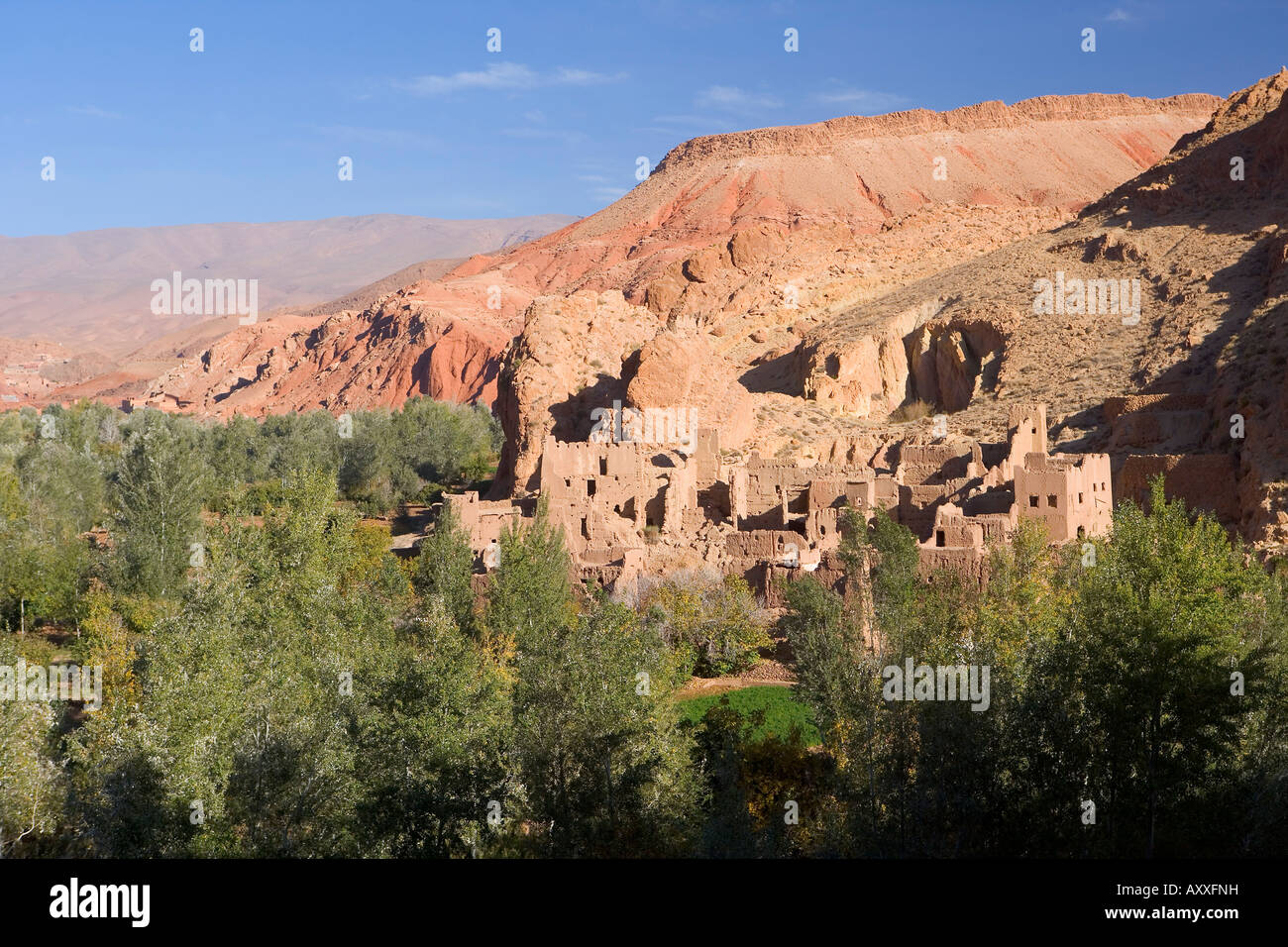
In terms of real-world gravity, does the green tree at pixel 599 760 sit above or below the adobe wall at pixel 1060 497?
below

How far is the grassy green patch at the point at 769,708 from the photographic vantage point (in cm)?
2347

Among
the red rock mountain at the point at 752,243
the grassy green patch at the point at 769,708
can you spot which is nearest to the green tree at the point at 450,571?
the grassy green patch at the point at 769,708

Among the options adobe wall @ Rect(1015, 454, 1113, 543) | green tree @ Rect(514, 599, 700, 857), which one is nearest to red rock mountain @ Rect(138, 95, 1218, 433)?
adobe wall @ Rect(1015, 454, 1113, 543)

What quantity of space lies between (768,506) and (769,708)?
9.92m

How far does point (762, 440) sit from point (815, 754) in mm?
26988

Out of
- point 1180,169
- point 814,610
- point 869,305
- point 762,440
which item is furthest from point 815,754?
point 1180,169

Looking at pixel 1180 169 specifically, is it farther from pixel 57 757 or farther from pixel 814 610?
pixel 57 757

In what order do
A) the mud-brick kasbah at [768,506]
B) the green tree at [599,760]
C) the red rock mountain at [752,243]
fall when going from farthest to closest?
1. the red rock mountain at [752,243]
2. the mud-brick kasbah at [768,506]
3. the green tree at [599,760]

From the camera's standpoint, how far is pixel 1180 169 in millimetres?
70625

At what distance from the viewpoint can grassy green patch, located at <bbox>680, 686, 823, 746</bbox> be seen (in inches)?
924

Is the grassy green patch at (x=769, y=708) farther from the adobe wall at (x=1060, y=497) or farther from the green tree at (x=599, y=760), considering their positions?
the adobe wall at (x=1060, y=497)

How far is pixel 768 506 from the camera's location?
1367 inches

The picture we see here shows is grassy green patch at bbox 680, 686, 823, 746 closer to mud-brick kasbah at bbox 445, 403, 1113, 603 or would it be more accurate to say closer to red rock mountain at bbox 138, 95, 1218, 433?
mud-brick kasbah at bbox 445, 403, 1113, 603

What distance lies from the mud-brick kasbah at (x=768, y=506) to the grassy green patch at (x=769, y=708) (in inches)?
120
